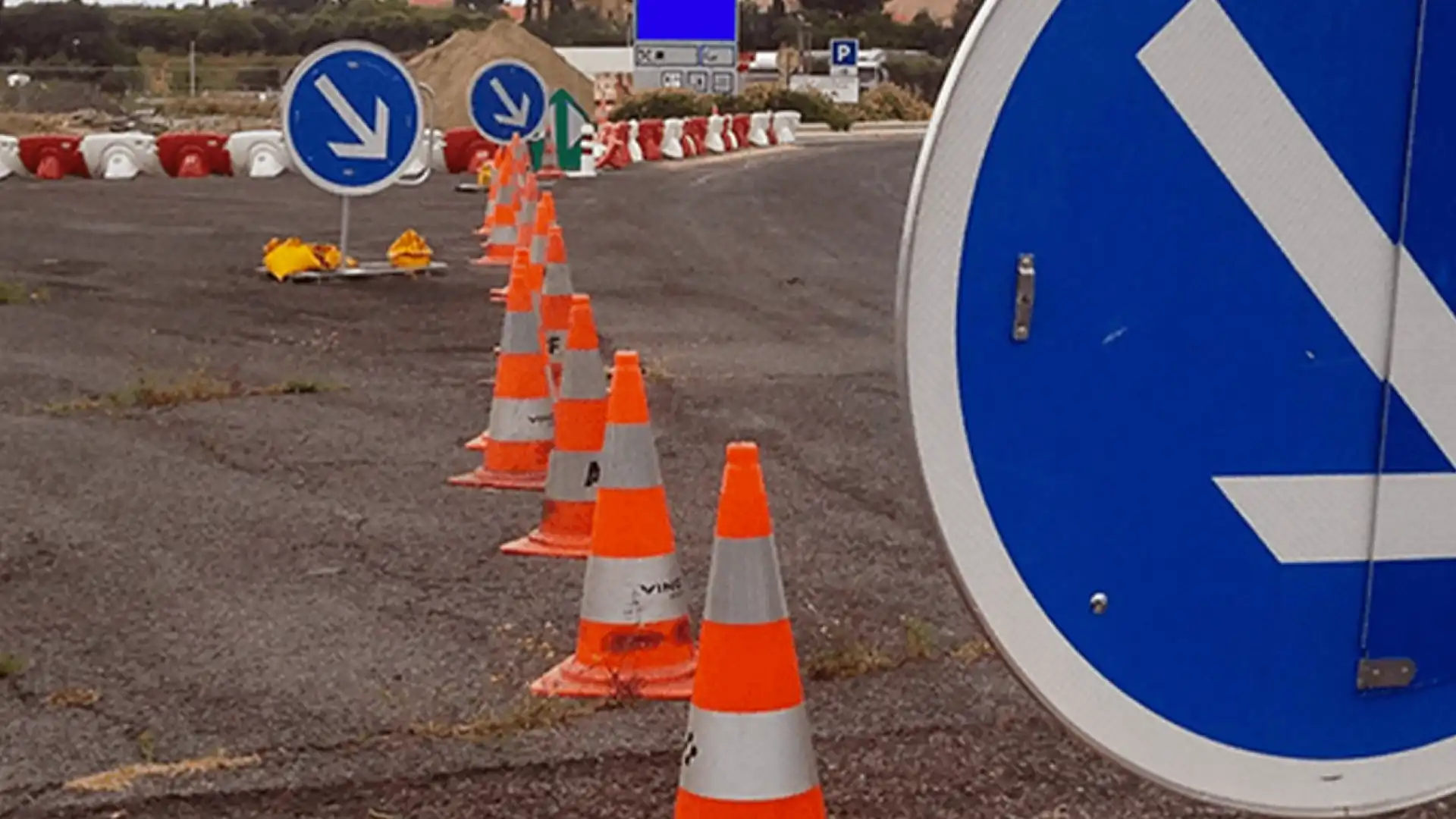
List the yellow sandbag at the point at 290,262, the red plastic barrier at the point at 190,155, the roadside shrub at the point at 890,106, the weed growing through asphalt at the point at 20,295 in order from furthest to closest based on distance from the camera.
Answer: the roadside shrub at the point at 890,106, the red plastic barrier at the point at 190,155, the yellow sandbag at the point at 290,262, the weed growing through asphalt at the point at 20,295

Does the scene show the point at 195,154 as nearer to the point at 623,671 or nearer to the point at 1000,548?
the point at 623,671

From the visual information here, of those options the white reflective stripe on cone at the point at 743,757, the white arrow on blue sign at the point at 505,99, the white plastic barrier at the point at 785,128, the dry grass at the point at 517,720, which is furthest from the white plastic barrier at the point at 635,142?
the white reflective stripe on cone at the point at 743,757

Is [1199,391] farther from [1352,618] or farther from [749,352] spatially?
[749,352]

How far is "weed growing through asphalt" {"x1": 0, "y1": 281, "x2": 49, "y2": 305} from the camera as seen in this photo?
543 inches

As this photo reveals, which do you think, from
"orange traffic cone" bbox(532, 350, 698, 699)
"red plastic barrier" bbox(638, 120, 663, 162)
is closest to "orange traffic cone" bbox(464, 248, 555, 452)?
"orange traffic cone" bbox(532, 350, 698, 699)

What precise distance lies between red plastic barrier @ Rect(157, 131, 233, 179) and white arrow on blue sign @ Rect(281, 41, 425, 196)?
55.7 feet

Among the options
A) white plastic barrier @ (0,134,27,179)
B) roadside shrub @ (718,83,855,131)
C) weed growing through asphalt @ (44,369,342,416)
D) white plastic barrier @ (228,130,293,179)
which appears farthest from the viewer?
roadside shrub @ (718,83,855,131)

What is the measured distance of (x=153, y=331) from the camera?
1246 cm

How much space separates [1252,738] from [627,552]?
3476 millimetres

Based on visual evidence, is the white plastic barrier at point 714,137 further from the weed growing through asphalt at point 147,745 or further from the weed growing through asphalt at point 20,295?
the weed growing through asphalt at point 147,745

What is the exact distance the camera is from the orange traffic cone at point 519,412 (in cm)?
765

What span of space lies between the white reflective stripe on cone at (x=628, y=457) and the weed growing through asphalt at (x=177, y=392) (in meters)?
5.05

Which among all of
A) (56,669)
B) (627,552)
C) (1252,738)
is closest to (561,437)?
(627,552)

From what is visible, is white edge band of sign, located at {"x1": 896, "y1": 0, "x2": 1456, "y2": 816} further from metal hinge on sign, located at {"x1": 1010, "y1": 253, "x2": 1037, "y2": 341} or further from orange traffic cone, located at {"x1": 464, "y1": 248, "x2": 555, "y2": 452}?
orange traffic cone, located at {"x1": 464, "y1": 248, "x2": 555, "y2": 452}
